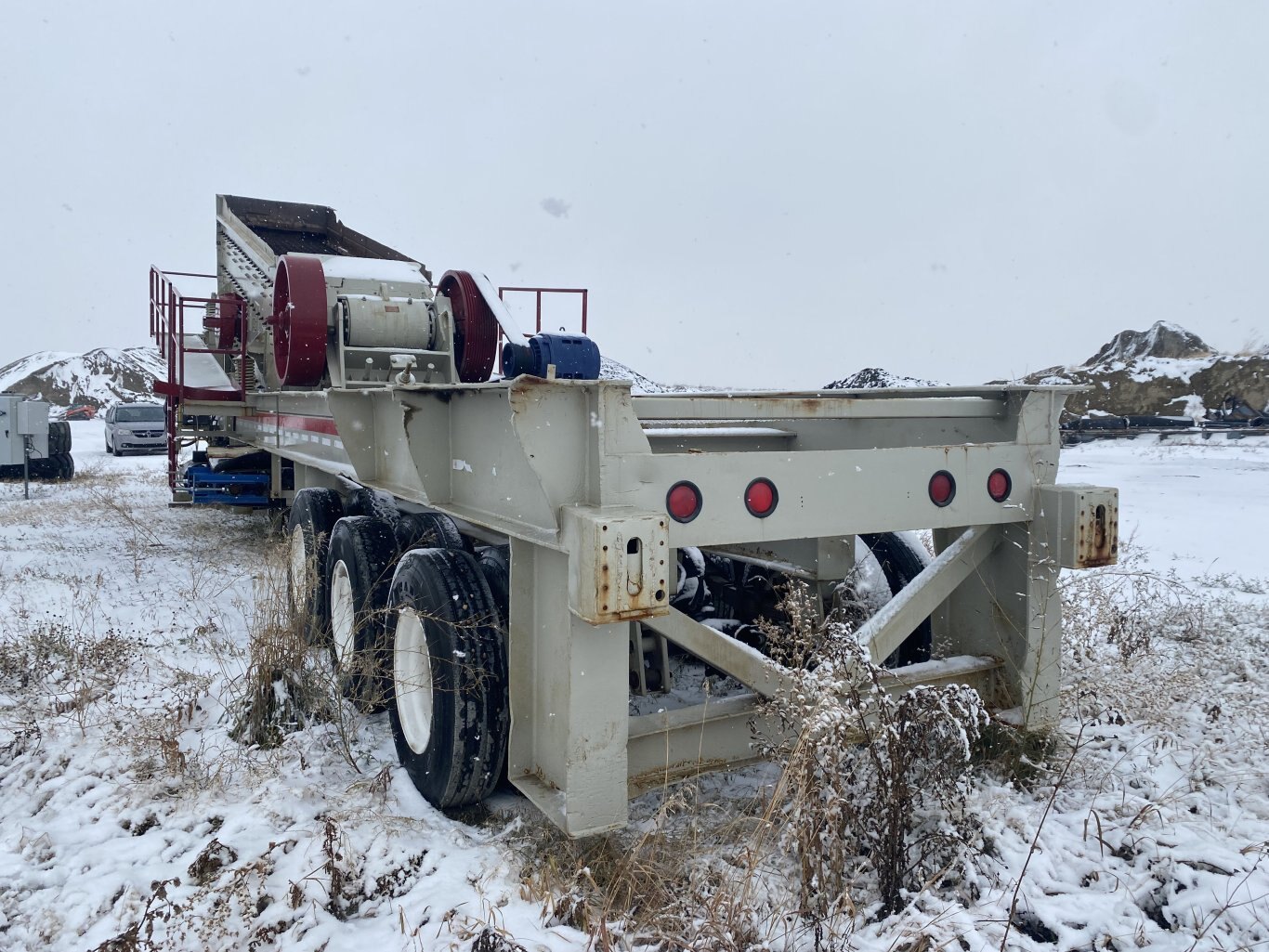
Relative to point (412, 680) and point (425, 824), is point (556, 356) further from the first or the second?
point (425, 824)

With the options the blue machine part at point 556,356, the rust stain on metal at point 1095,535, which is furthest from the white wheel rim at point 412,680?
the rust stain on metal at point 1095,535

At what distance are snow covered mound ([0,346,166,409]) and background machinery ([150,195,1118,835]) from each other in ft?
177

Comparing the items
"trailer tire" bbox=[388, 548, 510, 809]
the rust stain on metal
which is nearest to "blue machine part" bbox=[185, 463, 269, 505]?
"trailer tire" bbox=[388, 548, 510, 809]

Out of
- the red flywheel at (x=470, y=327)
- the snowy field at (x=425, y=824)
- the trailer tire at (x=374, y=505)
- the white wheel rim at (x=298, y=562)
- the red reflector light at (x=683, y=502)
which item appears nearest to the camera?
the snowy field at (x=425, y=824)

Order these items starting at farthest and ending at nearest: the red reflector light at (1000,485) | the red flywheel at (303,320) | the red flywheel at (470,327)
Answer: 1. the red flywheel at (470,327)
2. the red flywheel at (303,320)
3. the red reflector light at (1000,485)

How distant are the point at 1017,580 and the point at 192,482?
23.6 feet

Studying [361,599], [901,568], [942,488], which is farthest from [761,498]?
[361,599]

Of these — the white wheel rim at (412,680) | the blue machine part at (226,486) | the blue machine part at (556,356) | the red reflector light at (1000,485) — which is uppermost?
the blue machine part at (556,356)

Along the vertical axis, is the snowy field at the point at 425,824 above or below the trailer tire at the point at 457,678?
below

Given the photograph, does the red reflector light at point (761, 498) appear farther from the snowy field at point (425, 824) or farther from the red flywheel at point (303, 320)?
the red flywheel at point (303, 320)

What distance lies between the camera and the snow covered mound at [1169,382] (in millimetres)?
20422

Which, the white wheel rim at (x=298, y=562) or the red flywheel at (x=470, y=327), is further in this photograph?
the red flywheel at (x=470, y=327)

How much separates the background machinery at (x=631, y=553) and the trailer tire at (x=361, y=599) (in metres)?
0.02

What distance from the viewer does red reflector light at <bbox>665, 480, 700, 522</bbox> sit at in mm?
2666
